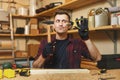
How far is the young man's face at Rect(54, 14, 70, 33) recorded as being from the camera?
6.40ft

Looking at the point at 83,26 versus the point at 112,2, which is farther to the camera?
the point at 112,2

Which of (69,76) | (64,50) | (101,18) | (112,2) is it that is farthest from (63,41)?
(112,2)

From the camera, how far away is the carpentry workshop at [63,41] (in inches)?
55.5

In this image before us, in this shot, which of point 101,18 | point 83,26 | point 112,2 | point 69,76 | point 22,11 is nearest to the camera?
point 69,76

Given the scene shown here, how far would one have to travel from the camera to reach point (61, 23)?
77.2 inches

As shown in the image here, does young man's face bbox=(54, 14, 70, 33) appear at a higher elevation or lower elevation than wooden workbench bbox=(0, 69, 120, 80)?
higher

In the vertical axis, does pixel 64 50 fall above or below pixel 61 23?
below

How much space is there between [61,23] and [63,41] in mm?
209

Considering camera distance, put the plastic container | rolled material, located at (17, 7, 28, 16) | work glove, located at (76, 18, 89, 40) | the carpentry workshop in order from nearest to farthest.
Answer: the carpentry workshop → work glove, located at (76, 18, 89, 40) → the plastic container → rolled material, located at (17, 7, 28, 16)

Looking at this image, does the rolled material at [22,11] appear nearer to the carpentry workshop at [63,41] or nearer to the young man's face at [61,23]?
the carpentry workshop at [63,41]

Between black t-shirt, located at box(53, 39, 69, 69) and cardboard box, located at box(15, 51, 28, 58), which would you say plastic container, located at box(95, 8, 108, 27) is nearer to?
black t-shirt, located at box(53, 39, 69, 69)

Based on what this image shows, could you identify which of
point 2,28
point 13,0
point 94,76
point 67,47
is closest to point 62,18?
point 67,47

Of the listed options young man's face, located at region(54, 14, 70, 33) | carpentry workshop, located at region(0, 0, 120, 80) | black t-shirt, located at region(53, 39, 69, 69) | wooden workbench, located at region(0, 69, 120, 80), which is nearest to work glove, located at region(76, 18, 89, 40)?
carpentry workshop, located at region(0, 0, 120, 80)

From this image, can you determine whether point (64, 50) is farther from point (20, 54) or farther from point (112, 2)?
point (20, 54)
